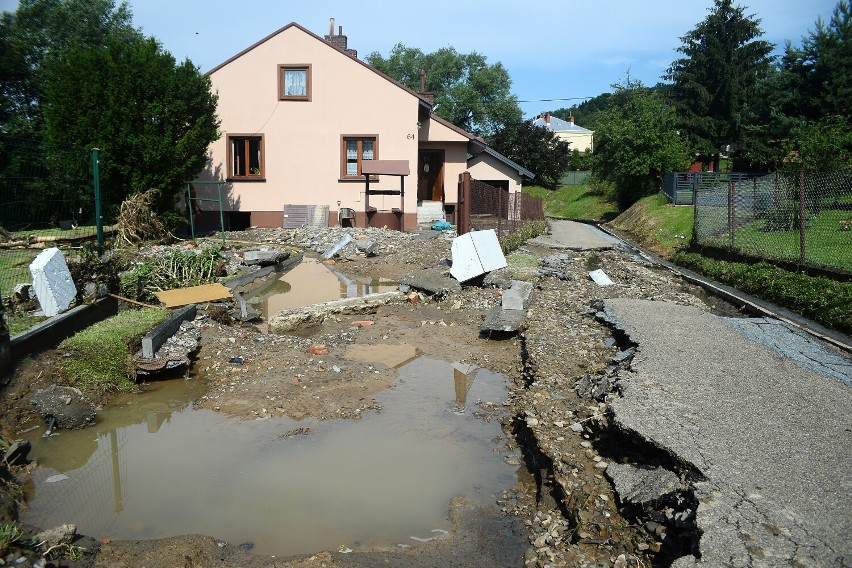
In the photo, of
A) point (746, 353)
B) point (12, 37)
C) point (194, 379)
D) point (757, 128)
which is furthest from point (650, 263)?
point (12, 37)

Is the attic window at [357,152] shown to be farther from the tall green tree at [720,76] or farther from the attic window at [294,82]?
the tall green tree at [720,76]

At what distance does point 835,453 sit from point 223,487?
14.9 feet

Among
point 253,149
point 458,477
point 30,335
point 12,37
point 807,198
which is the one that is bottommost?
point 458,477

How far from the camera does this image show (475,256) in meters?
13.0

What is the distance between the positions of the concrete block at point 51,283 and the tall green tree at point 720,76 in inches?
1585

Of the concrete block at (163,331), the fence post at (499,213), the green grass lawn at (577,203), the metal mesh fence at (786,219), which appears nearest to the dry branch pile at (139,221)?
the concrete block at (163,331)

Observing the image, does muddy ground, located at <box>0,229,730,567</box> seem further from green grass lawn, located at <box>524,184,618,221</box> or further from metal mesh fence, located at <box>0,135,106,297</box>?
green grass lawn, located at <box>524,184,618,221</box>

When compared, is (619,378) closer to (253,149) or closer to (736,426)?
(736,426)

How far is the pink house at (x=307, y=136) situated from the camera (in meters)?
23.0

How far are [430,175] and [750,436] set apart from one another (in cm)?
2471

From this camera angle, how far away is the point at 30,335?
262 inches

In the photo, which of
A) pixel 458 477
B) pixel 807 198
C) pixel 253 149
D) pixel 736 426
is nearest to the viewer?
pixel 736 426

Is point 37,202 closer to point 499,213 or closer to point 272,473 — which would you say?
point 272,473

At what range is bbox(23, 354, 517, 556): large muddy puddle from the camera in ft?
14.7
